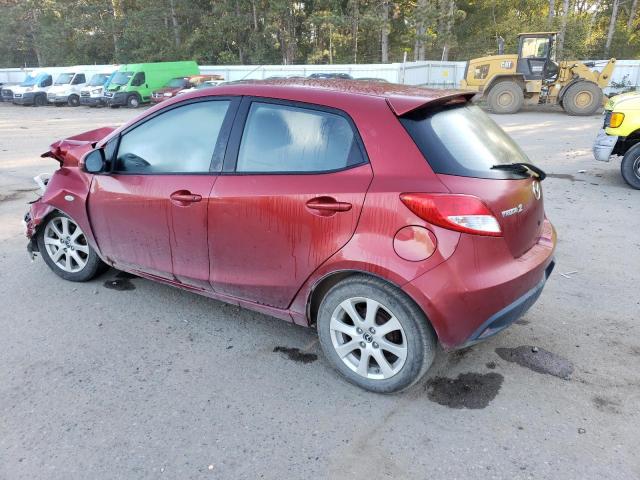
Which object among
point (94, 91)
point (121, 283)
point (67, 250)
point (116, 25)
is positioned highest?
point (116, 25)

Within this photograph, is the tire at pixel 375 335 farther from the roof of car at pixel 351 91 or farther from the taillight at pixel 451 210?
the roof of car at pixel 351 91

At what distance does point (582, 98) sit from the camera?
16.8m

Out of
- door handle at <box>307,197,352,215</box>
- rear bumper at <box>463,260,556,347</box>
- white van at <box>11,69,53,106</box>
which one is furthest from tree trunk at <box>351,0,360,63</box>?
rear bumper at <box>463,260,556,347</box>

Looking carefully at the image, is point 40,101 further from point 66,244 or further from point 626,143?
point 626,143

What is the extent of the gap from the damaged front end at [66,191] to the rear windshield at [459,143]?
8.52 ft

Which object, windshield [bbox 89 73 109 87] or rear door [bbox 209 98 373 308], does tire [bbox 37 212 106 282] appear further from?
windshield [bbox 89 73 109 87]

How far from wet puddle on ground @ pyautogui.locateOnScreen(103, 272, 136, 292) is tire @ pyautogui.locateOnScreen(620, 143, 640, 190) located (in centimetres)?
680

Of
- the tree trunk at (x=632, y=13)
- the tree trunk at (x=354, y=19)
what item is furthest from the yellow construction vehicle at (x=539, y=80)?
the tree trunk at (x=632, y=13)

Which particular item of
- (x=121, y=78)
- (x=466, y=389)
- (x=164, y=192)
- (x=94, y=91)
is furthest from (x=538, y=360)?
(x=94, y=91)

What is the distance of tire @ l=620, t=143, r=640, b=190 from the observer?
23.5ft

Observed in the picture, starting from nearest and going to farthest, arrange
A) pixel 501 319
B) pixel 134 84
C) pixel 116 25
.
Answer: pixel 501 319, pixel 134 84, pixel 116 25

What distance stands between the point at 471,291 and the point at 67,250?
3.37 metres

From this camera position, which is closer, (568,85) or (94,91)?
(568,85)

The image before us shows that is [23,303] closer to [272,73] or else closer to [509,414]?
[509,414]
